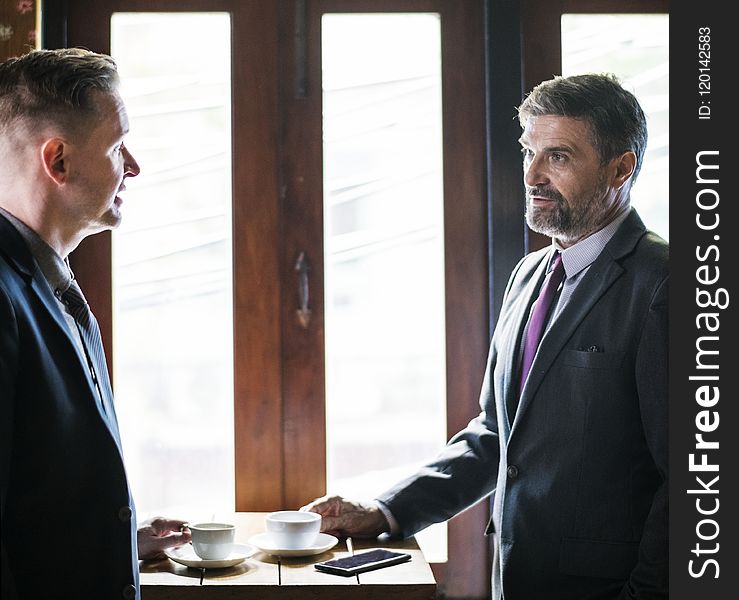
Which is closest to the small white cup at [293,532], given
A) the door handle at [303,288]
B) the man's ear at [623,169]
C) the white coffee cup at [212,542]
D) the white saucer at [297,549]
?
the white saucer at [297,549]

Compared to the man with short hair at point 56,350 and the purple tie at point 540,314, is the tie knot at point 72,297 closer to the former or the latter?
the man with short hair at point 56,350

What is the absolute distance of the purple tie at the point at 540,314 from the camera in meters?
1.91

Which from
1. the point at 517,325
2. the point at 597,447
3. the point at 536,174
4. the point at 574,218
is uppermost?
the point at 536,174

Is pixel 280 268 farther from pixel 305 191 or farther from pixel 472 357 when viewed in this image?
pixel 472 357

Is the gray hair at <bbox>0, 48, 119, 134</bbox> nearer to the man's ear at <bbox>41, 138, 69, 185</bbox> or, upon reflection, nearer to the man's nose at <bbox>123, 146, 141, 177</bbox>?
the man's ear at <bbox>41, 138, 69, 185</bbox>

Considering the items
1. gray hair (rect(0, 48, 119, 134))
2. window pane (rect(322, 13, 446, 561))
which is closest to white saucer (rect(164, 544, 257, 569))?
window pane (rect(322, 13, 446, 561))

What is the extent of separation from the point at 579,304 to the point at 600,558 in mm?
513

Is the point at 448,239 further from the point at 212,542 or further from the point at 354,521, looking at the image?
the point at 212,542

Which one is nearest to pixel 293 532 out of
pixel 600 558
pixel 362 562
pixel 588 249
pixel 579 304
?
pixel 362 562

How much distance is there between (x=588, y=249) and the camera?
189cm

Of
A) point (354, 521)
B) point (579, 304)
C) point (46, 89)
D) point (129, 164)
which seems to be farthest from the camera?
point (354, 521)

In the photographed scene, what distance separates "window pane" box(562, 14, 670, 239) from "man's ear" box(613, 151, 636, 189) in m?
0.61

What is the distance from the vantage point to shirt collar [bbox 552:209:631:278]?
74.3 inches

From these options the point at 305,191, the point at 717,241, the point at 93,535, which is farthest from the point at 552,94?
the point at 93,535
